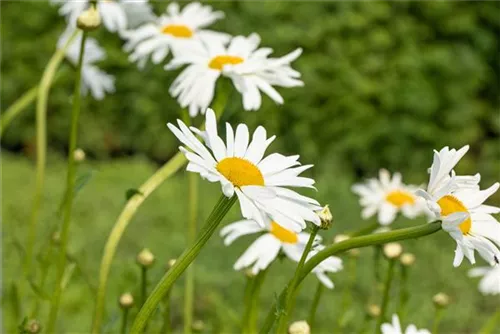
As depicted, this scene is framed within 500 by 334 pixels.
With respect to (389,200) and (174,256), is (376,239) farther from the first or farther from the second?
(174,256)

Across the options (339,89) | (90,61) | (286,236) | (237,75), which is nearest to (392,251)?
(286,236)

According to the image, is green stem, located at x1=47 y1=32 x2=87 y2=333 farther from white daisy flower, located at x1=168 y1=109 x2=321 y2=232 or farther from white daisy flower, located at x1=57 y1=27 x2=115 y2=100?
white daisy flower, located at x1=57 y1=27 x2=115 y2=100

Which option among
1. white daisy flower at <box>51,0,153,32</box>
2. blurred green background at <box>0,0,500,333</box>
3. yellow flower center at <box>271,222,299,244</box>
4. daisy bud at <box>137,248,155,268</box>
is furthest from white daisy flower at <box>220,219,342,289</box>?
blurred green background at <box>0,0,500,333</box>

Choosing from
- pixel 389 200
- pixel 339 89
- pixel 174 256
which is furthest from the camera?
pixel 339 89

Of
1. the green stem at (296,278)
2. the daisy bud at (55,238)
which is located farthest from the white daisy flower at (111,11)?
the green stem at (296,278)

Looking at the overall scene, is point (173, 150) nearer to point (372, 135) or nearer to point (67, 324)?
point (372, 135)

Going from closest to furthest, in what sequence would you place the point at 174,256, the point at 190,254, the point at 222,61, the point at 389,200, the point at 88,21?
the point at 190,254 < the point at 88,21 < the point at 222,61 < the point at 389,200 < the point at 174,256

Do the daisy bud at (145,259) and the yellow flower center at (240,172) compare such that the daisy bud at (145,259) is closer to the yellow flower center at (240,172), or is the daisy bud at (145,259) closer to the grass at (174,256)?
the yellow flower center at (240,172)
